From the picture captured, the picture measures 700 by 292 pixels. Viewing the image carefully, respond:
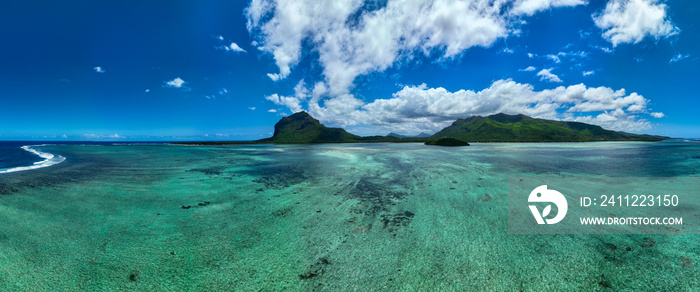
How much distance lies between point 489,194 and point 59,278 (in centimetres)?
1556

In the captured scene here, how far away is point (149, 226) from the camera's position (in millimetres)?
7746

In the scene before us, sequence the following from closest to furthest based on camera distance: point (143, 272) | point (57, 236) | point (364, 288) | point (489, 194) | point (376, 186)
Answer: point (364, 288) → point (143, 272) → point (57, 236) → point (489, 194) → point (376, 186)

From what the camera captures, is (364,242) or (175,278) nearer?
(175,278)

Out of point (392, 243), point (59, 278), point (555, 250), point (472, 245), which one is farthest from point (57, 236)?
point (555, 250)

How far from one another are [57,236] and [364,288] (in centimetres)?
962

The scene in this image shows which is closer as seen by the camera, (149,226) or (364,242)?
(364,242)

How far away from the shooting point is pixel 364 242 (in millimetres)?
6621

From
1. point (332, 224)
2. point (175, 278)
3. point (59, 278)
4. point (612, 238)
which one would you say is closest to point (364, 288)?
point (332, 224)

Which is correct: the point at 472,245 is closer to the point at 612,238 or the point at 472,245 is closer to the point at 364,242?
the point at 364,242

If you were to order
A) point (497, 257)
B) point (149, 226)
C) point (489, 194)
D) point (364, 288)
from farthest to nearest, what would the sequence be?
point (489, 194) < point (149, 226) < point (497, 257) < point (364, 288)

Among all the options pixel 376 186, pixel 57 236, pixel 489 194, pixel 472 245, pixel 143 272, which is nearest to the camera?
pixel 143 272

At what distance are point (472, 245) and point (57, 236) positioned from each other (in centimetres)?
1263

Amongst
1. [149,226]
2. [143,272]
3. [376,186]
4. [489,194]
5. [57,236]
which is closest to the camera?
[143,272]

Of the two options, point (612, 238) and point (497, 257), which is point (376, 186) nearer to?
point (497, 257)
